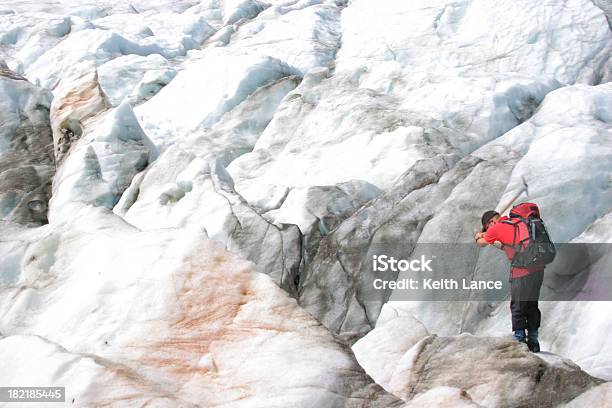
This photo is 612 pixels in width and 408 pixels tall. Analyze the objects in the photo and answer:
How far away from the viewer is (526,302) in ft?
28.9

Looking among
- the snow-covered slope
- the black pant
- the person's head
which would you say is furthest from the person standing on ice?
the snow-covered slope

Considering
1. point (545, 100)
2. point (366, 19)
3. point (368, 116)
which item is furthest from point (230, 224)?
point (366, 19)

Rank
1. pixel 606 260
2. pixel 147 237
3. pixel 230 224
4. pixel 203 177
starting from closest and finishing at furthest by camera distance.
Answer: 1. pixel 147 237
2. pixel 606 260
3. pixel 230 224
4. pixel 203 177

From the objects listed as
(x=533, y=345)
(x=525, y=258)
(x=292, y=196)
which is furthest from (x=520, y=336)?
(x=292, y=196)

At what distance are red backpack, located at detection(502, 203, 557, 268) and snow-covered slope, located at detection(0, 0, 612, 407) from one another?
1.39 metres

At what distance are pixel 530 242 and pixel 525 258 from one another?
27 cm

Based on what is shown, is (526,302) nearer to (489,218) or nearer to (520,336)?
(520,336)

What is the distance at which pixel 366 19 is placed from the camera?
25594mm

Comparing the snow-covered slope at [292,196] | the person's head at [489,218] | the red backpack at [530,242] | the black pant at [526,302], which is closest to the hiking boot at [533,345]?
the black pant at [526,302]

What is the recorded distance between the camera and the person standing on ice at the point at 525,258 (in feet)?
28.6

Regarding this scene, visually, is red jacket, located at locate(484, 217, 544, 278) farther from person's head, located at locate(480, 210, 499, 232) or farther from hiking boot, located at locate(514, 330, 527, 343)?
hiking boot, located at locate(514, 330, 527, 343)

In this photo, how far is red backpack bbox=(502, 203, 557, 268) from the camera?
8.66 meters

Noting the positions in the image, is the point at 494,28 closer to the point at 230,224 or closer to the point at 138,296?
the point at 230,224

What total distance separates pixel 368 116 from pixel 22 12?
81.1 ft
